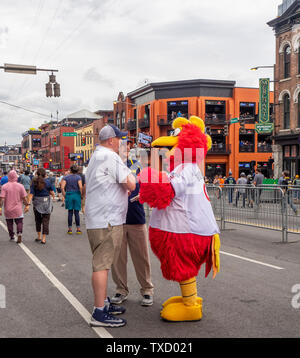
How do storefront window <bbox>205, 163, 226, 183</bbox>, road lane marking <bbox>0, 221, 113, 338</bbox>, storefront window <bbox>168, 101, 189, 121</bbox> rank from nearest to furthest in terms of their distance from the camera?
road lane marking <bbox>0, 221, 113, 338</bbox> → storefront window <bbox>205, 163, 226, 183</bbox> → storefront window <bbox>168, 101, 189, 121</bbox>

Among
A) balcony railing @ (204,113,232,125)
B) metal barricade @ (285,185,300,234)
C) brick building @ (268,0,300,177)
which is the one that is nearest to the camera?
metal barricade @ (285,185,300,234)

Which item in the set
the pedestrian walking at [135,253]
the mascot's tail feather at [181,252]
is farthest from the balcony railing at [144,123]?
the mascot's tail feather at [181,252]

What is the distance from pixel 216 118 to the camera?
44.8m

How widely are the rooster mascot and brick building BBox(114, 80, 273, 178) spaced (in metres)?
40.4

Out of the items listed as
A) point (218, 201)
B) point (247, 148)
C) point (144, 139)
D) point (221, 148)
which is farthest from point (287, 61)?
point (218, 201)

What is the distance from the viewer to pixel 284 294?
5.26 metres

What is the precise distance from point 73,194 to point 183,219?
7.28 m

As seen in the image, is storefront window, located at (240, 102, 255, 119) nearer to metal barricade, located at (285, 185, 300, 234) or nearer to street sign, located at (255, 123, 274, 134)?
street sign, located at (255, 123, 274, 134)

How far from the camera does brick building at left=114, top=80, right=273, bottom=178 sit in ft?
148

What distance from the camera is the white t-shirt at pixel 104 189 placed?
411 cm

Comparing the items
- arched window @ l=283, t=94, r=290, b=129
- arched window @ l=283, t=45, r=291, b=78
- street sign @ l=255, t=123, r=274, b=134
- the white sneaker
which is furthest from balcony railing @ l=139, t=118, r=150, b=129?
the white sneaker

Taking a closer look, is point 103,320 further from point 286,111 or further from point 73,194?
point 286,111
